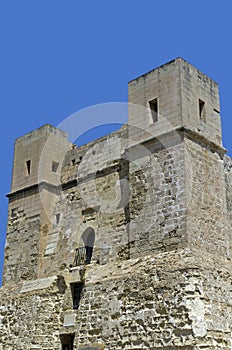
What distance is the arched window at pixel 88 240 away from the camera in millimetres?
13750

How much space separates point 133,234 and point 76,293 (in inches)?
86.8

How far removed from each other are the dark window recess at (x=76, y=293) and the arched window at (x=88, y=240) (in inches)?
32.7

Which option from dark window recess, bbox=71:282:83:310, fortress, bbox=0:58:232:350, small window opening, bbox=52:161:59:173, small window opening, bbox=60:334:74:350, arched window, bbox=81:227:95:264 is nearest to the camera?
fortress, bbox=0:58:232:350

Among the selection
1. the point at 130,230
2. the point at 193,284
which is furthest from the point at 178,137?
the point at 193,284

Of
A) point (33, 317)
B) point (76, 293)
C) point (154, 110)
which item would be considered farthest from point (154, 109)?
point (33, 317)

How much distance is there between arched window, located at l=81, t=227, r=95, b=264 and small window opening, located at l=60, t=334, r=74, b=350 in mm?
1935

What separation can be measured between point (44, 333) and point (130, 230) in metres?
3.37

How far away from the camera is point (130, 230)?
12281mm

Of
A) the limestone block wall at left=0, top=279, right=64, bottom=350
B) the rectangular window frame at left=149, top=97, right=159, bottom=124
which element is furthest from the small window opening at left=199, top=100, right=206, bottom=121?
the limestone block wall at left=0, top=279, right=64, bottom=350

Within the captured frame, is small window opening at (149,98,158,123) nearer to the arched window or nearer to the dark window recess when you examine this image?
the arched window

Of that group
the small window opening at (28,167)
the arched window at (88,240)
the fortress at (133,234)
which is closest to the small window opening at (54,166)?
the fortress at (133,234)

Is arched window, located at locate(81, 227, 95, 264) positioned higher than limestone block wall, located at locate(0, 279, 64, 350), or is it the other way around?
arched window, located at locate(81, 227, 95, 264)

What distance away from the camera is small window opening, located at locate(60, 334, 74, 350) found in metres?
12.7

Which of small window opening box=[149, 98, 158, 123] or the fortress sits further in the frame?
small window opening box=[149, 98, 158, 123]
